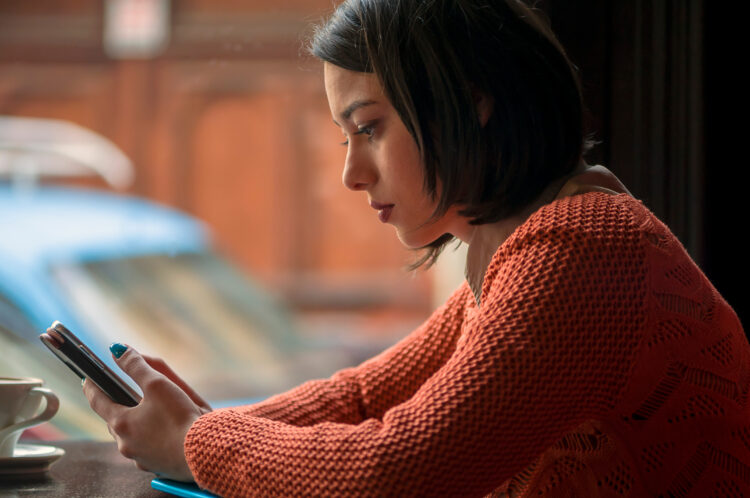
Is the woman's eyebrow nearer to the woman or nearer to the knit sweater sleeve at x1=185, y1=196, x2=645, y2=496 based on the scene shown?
the woman

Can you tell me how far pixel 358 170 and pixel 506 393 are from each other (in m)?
0.23

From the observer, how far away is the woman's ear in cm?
61

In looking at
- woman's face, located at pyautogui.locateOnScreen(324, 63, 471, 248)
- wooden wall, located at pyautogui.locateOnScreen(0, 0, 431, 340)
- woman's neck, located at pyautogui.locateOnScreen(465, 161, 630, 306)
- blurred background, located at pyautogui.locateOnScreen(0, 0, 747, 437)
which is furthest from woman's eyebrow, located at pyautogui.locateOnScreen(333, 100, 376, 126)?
wooden wall, located at pyautogui.locateOnScreen(0, 0, 431, 340)

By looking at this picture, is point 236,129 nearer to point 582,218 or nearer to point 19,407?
point 19,407

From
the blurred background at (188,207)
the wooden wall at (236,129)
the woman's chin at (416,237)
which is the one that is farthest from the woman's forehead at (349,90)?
the wooden wall at (236,129)

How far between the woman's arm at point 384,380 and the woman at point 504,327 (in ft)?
0.08

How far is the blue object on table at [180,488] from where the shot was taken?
57cm

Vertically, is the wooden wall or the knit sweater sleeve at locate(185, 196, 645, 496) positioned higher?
the wooden wall

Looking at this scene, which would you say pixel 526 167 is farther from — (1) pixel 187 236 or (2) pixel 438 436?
(1) pixel 187 236

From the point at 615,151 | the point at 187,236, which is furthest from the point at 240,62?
the point at 615,151

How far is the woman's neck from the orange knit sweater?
0.14 feet

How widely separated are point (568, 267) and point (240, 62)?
7.59 feet

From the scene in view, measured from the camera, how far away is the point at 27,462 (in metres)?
0.66

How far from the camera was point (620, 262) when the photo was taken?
51cm
